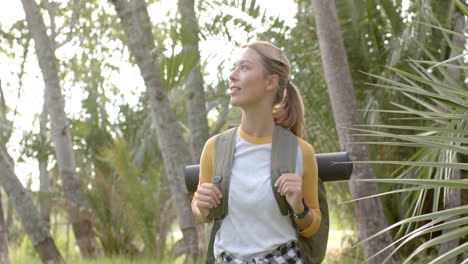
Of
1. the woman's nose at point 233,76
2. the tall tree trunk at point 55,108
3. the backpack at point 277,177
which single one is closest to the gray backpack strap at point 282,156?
the backpack at point 277,177

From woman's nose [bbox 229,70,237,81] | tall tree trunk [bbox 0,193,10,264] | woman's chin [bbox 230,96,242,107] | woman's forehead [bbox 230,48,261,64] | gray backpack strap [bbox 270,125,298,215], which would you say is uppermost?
woman's forehead [bbox 230,48,261,64]

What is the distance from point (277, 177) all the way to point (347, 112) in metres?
3.57

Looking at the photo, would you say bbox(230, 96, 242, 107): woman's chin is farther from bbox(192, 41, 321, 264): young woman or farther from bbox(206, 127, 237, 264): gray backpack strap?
bbox(206, 127, 237, 264): gray backpack strap

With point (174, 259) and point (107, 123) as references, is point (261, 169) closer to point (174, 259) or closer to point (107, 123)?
point (174, 259)

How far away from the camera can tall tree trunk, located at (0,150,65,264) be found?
615 centimetres

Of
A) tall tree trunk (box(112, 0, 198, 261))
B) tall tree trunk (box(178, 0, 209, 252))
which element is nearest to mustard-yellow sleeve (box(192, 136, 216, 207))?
tall tree trunk (box(112, 0, 198, 261))

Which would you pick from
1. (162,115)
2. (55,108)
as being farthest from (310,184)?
(55,108)

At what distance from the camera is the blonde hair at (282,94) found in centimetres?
254

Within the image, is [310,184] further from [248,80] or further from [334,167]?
[248,80]

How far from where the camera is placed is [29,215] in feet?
20.5

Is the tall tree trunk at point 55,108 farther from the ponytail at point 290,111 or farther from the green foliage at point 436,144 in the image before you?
the ponytail at point 290,111

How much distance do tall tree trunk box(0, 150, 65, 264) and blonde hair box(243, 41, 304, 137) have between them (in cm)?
407

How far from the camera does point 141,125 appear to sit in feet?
49.7

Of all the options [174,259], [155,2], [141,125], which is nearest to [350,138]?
[174,259]
